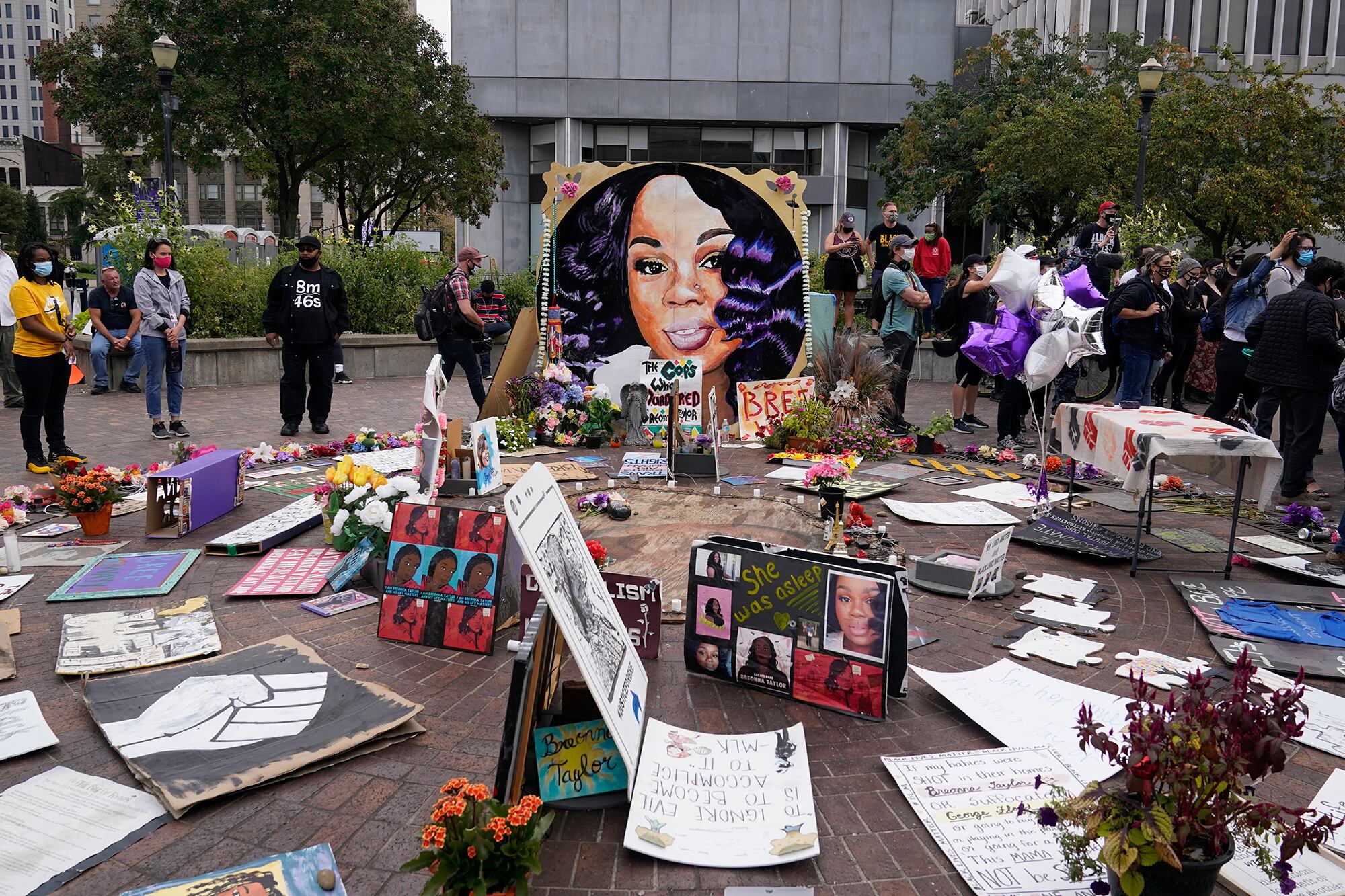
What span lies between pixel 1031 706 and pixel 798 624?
106 centimetres

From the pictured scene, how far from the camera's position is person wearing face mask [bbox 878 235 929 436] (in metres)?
10.9

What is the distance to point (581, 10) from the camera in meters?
38.5

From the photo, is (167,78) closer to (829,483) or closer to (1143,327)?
(829,483)

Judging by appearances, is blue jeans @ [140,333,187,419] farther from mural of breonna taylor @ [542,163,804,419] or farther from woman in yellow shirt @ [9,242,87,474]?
mural of breonna taylor @ [542,163,804,419]

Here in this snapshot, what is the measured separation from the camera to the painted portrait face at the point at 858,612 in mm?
4090

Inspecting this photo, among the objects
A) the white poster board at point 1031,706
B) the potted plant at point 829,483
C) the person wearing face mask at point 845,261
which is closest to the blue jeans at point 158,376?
the potted plant at point 829,483

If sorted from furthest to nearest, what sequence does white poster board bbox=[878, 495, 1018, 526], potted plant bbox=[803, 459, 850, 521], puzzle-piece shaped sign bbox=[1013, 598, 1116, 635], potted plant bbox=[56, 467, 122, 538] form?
white poster board bbox=[878, 495, 1018, 526], potted plant bbox=[803, 459, 850, 521], potted plant bbox=[56, 467, 122, 538], puzzle-piece shaped sign bbox=[1013, 598, 1116, 635]

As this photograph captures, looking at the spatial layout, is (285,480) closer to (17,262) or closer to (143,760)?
(17,262)

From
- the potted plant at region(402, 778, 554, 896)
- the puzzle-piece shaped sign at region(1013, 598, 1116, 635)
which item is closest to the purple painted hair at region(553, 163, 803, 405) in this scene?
the puzzle-piece shaped sign at region(1013, 598, 1116, 635)

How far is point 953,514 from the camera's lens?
24.6ft

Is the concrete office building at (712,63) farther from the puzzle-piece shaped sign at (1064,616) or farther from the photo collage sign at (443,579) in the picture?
the photo collage sign at (443,579)

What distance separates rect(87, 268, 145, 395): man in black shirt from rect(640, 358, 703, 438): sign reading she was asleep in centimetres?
676

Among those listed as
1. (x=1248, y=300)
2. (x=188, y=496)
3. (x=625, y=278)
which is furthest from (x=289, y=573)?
(x=1248, y=300)

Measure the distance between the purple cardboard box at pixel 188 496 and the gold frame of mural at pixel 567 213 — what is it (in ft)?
12.0
